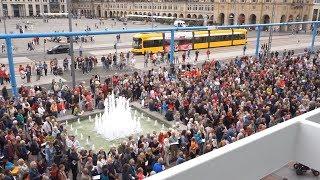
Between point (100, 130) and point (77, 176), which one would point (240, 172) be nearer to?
point (77, 176)

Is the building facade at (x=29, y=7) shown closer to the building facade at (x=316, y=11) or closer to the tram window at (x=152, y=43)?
the building facade at (x=316, y=11)

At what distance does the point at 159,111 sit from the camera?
18.7 m

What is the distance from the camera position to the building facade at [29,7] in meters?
128

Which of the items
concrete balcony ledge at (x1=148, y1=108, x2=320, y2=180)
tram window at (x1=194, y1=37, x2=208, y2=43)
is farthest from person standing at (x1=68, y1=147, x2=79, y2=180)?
tram window at (x1=194, y1=37, x2=208, y2=43)

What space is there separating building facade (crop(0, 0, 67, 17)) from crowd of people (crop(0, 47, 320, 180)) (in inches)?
4746

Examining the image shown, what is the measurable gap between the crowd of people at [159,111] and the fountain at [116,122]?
30.2 inches

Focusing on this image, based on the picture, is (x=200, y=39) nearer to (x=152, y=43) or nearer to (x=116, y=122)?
(x=152, y=43)

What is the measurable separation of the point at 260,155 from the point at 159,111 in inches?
548

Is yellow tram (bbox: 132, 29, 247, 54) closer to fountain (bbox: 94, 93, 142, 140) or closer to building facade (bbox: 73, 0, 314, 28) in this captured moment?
fountain (bbox: 94, 93, 142, 140)

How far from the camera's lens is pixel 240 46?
4866cm

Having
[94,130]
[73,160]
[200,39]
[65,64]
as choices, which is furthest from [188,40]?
[73,160]

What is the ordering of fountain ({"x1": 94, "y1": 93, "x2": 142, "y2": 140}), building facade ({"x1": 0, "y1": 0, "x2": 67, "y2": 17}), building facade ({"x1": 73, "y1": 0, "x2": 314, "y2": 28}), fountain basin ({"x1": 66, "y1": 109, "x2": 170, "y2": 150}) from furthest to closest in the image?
building facade ({"x1": 0, "y1": 0, "x2": 67, "y2": 17}) → building facade ({"x1": 73, "y1": 0, "x2": 314, "y2": 28}) → fountain ({"x1": 94, "y1": 93, "x2": 142, "y2": 140}) → fountain basin ({"x1": 66, "y1": 109, "x2": 170, "y2": 150})

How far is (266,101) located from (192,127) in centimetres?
502

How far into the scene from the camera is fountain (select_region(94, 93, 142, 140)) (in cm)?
1595
